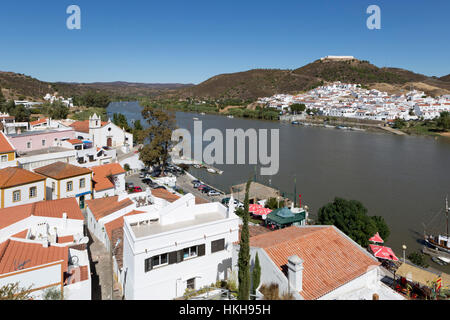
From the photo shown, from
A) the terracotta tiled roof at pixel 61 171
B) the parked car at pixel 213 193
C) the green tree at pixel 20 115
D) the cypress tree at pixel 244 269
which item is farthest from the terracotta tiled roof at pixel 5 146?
the green tree at pixel 20 115

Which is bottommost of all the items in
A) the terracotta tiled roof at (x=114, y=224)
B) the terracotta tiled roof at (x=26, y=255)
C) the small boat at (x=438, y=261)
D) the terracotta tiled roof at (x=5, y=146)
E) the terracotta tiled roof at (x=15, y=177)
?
the small boat at (x=438, y=261)

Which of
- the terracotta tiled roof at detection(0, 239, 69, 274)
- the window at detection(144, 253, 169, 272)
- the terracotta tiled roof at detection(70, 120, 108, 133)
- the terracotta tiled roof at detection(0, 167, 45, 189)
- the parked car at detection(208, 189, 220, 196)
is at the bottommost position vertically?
the parked car at detection(208, 189, 220, 196)

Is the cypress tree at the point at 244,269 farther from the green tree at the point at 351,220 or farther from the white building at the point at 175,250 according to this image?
the green tree at the point at 351,220

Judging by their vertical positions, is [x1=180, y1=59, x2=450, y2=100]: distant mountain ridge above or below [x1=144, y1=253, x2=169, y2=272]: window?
above

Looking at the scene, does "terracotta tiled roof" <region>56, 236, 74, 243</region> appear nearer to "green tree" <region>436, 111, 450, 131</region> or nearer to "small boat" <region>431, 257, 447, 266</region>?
"small boat" <region>431, 257, 447, 266</region>

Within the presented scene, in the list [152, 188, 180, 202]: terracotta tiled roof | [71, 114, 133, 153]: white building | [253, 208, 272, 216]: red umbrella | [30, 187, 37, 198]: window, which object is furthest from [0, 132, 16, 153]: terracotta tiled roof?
[253, 208, 272, 216]: red umbrella

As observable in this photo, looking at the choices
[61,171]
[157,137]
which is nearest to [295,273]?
[61,171]
